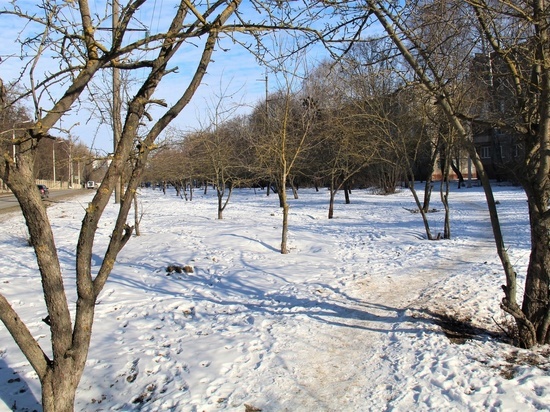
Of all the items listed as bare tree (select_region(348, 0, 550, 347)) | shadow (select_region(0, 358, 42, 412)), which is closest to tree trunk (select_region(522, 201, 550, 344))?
bare tree (select_region(348, 0, 550, 347))

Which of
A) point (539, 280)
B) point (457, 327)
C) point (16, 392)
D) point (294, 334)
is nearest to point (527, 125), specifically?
point (539, 280)

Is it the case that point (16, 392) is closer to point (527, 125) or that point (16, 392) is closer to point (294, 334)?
point (294, 334)

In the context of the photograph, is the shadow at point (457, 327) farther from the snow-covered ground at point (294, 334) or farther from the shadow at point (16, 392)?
the shadow at point (16, 392)

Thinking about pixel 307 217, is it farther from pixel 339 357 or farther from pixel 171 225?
pixel 339 357

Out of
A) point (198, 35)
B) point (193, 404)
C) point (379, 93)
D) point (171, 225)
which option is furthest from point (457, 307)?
point (171, 225)

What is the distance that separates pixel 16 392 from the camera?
4.12m

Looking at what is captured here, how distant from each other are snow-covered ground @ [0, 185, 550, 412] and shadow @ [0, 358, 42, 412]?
0.02m

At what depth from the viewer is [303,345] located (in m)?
4.88

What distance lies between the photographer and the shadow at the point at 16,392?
3875mm

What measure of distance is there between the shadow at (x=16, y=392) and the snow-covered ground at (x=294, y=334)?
0.05 feet

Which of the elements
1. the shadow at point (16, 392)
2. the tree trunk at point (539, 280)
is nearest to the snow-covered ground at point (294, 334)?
the shadow at point (16, 392)

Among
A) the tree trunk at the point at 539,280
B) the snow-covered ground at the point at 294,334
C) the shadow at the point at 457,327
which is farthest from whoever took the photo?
the shadow at the point at 457,327

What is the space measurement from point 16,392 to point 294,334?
2894 mm

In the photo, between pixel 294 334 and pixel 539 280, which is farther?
pixel 294 334
